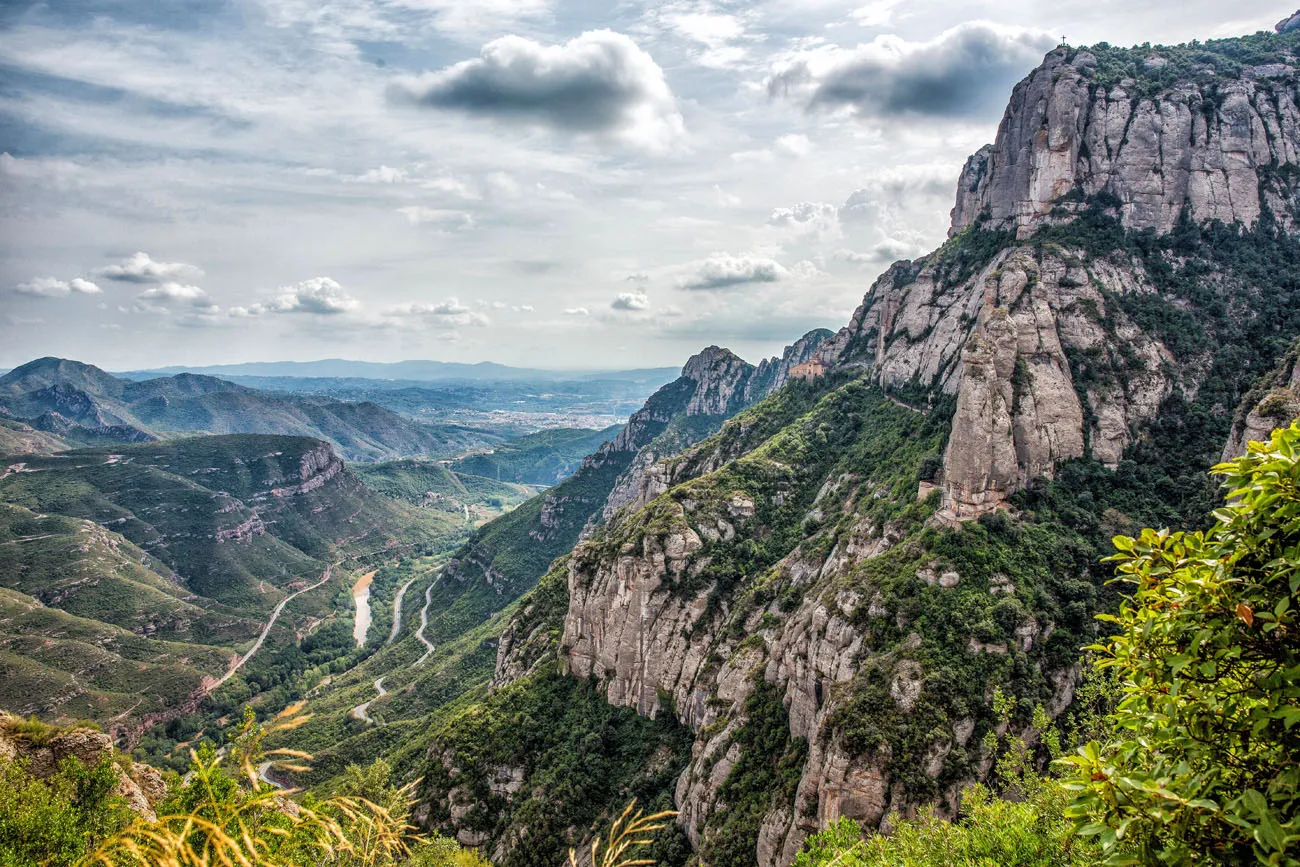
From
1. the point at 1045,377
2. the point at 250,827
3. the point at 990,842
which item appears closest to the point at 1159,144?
the point at 1045,377

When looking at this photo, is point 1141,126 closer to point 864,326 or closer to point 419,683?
point 864,326

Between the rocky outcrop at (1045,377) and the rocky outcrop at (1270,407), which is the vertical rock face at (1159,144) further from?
the rocky outcrop at (1270,407)

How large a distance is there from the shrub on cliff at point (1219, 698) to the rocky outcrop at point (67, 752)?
155 feet

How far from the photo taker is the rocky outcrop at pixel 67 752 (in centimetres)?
3612

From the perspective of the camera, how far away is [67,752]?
124 feet

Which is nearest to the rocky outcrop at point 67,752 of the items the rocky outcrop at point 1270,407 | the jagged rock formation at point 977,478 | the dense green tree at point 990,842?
the dense green tree at point 990,842

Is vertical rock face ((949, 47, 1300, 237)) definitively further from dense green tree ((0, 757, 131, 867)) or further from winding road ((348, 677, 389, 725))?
winding road ((348, 677, 389, 725))

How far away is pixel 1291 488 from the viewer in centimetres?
712

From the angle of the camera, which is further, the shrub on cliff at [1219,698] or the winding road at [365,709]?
the winding road at [365,709]

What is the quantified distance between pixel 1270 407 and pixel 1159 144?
59422 millimetres

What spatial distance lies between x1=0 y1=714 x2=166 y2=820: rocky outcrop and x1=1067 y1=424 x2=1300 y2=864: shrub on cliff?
47.2 m

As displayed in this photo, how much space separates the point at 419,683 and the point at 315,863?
137 m

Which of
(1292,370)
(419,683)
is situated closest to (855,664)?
(1292,370)

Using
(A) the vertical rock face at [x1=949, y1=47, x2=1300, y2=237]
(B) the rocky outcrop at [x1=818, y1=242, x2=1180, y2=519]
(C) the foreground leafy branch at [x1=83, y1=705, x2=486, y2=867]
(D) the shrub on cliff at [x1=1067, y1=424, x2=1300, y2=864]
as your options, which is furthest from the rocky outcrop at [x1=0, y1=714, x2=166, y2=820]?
(A) the vertical rock face at [x1=949, y1=47, x2=1300, y2=237]
